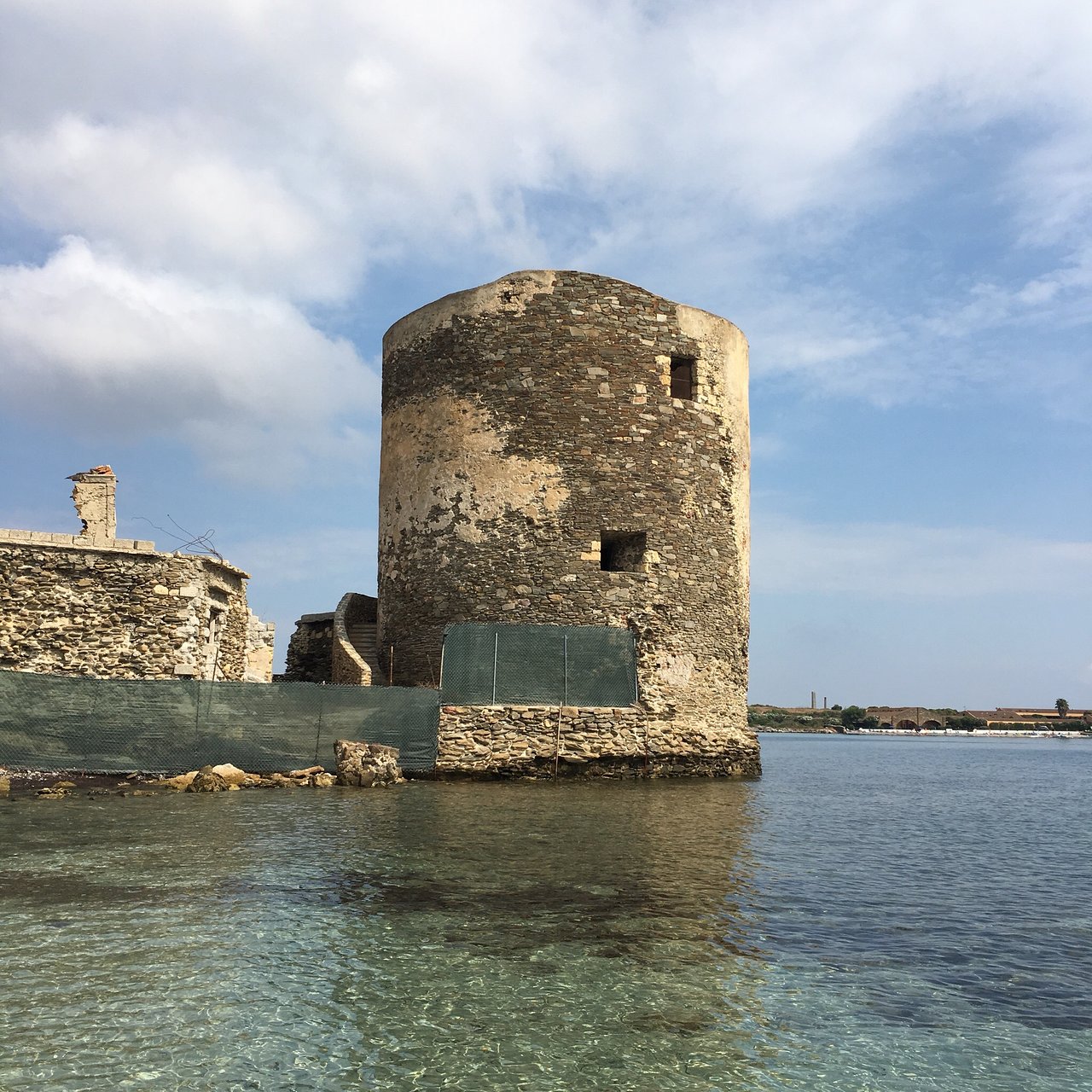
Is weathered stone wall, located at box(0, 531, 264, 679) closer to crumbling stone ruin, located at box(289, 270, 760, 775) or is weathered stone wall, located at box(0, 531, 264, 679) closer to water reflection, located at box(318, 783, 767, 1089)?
crumbling stone ruin, located at box(289, 270, 760, 775)

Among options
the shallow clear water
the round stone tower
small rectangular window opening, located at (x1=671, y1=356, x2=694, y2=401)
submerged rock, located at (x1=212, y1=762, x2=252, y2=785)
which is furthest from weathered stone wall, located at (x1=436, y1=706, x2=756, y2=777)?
small rectangular window opening, located at (x1=671, y1=356, x2=694, y2=401)

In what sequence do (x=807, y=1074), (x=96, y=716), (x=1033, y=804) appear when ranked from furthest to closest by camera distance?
(x=1033, y=804) < (x=96, y=716) < (x=807, y=1074)

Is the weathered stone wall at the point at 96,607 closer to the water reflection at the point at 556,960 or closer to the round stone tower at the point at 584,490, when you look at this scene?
the round stone tower at the point at 584,490

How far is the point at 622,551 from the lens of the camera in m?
16.6

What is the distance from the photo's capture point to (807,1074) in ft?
12.6

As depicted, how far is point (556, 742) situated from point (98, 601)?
7.21 meters

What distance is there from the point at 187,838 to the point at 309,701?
5267mm

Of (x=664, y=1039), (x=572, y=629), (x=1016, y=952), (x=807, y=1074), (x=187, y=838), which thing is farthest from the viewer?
(x=572, y=629)

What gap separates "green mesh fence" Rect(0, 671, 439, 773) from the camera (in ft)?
41.4

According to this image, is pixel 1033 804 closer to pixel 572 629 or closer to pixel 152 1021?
pixel 572 629

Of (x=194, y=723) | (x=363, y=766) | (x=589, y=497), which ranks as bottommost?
(x=363, y=766)

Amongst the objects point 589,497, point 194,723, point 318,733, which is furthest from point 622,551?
point 194,723

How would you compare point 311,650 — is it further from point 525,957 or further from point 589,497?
point 525,957

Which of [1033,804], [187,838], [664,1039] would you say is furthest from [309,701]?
[1033,804]
